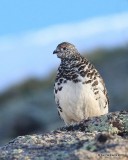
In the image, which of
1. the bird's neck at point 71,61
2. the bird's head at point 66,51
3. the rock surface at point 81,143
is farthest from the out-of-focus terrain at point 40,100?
the rock surface at point 81,143

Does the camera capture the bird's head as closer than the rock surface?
No

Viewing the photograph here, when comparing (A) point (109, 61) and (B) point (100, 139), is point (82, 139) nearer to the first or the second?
(B) point (100, 139)

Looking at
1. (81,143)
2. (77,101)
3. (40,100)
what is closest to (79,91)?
(77,101)

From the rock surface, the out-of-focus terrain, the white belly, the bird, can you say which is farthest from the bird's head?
the out-of-focus terrain

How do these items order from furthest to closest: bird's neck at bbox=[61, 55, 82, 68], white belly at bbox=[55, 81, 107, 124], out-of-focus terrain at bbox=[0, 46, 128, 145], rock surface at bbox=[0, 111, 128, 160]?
out-of-focus terrain at bbox=[0, 46, 128, 145]
bird's neck at bbox=[61, 55, 82, 68]
white belly at bbox=[55, 81, 107, 124]
rock surface at bbox=[0, 111, 128, 160]

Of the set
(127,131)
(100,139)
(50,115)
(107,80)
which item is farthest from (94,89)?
(107,80)

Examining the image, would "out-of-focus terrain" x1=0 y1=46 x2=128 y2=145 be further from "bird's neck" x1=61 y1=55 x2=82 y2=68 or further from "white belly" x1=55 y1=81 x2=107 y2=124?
"white belly" x1=55 y1=81 x2=107 y2=124

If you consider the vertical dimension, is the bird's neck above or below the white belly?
above
